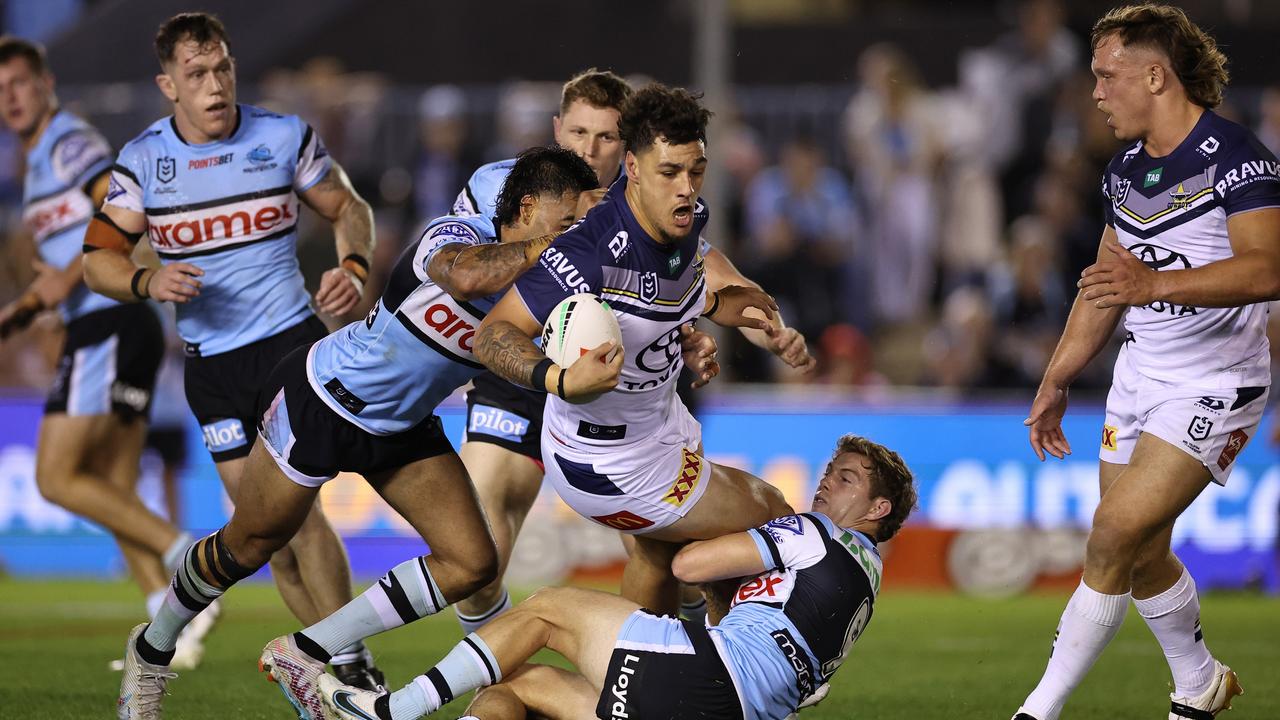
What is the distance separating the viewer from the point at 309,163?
800 centimetres

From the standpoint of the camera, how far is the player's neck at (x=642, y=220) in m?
6.00

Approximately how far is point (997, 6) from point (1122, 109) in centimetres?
1577

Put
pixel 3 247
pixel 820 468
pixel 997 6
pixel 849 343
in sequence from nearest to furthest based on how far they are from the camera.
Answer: pixel 820 468 < pixel 849 343 < pixel 3 247 < pixel 997 6

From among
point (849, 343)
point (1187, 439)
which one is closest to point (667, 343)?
point (1187, 439)

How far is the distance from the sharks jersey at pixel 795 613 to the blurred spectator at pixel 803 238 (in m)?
9.59

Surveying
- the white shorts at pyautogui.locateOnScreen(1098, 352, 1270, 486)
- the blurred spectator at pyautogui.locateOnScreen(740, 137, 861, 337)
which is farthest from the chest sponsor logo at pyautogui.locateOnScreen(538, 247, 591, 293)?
the blurred spectator at pyautogui.locateOnScreen(740, 137, 861, 337)

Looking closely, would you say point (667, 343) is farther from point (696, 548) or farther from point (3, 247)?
point (3, 247)

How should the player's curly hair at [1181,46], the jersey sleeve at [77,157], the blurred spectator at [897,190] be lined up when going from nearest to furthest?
the player's curly hair at [1181,46] < the jersey sleeve at [77,157] < the blurred spectator at [897,190]

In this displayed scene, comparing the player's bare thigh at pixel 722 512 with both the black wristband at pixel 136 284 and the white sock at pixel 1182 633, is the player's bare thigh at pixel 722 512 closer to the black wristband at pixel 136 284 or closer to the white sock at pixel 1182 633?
the white sock at pixel 1182 633

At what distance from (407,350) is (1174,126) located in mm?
3213

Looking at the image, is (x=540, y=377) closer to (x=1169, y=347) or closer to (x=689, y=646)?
(x=689, y=646)

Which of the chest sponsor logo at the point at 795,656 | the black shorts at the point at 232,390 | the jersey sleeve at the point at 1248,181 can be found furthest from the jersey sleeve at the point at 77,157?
the jersey sleeve at the point at 1248,181

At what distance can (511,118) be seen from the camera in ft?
55.7

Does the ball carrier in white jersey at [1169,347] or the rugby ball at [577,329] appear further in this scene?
the ball carrier in white jersey at [1169,347]
